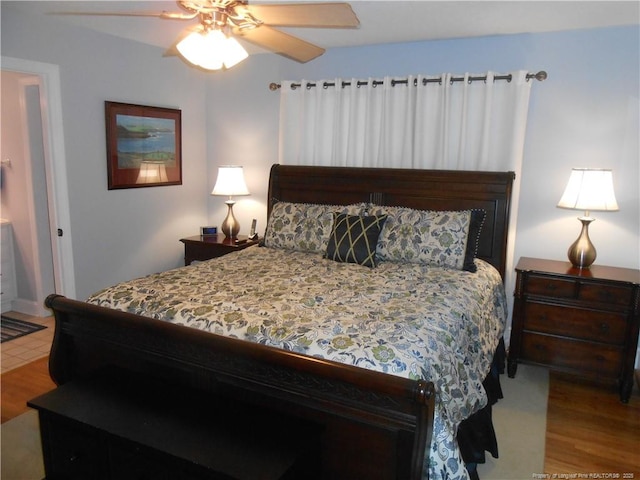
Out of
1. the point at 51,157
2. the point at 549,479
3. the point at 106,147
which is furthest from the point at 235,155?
the point at 549,479

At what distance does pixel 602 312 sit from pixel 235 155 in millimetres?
3275

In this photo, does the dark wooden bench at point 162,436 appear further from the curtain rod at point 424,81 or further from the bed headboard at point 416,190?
the curtain rod at point 424,81

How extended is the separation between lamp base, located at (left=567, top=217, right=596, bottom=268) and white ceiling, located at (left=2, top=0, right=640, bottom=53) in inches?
50.0

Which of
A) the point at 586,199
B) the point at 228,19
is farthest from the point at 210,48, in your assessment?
the point at 586,199

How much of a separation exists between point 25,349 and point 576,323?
3870 millimetres

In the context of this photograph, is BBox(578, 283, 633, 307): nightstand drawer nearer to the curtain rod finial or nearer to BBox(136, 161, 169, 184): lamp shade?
the curtain rod finial

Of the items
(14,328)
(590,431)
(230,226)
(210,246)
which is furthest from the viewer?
(230,226)

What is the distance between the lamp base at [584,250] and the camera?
313 centimetres

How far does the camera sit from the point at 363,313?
2.16 metres

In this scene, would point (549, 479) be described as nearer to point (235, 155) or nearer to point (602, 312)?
point (602, 312)

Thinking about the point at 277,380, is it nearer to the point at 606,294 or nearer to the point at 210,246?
the point at 606,294

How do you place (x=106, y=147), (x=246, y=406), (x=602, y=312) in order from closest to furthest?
(x=246, y=406) → (x=602, y=312) → (x=106, y=147)

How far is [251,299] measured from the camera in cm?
232

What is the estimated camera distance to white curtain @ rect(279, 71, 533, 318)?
3.46m
